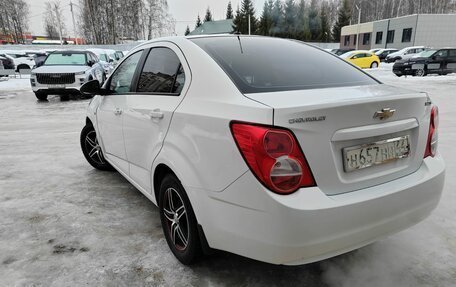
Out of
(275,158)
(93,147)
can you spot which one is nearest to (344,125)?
(275,158)

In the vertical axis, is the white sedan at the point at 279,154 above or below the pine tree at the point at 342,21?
below

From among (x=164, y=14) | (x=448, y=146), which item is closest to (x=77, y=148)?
(x=448, y=146)

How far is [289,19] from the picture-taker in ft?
235

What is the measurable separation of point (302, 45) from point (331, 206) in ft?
5.94

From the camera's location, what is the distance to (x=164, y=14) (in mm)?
62875

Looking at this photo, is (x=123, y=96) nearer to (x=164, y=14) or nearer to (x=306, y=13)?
(x=164, y=14)

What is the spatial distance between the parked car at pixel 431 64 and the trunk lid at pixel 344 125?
20314 mm

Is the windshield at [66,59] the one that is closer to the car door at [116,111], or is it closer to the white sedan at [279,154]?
the car door at [116,111]

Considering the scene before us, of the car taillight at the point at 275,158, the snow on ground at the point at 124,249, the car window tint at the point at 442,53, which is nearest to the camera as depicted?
→ the car taillight at the point at 275,158

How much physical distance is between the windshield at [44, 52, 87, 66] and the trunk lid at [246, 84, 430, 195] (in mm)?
12781

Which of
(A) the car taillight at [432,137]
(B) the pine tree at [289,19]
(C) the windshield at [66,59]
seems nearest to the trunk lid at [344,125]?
(A) the car taillight at [432,137]

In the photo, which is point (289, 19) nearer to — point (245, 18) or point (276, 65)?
point (245, 18)

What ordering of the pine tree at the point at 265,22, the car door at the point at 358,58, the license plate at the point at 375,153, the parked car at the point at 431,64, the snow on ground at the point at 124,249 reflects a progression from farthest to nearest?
the pine tree at the point at 265,22, the car door at the point at 358,58, the parked car at the point at 431,64, the snow on ground at the point at 124,249, the license plate at the point at 375,153

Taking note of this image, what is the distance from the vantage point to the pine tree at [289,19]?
68688mm
